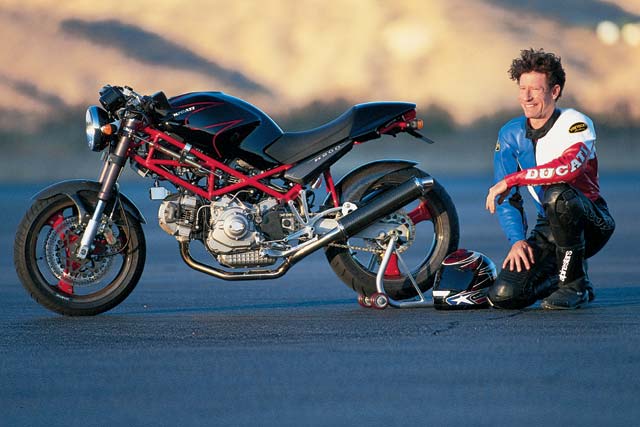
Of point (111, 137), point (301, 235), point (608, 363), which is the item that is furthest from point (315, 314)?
point (608, 363)

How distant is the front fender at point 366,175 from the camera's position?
31.9 ft

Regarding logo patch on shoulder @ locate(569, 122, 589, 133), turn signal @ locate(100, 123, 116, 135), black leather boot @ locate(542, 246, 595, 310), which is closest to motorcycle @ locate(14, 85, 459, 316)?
turn signal @ locate(100, 123, 116, 135)

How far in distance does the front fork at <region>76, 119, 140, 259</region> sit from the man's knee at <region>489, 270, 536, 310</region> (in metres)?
2.60

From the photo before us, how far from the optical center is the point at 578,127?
905cm

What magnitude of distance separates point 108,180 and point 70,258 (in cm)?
58

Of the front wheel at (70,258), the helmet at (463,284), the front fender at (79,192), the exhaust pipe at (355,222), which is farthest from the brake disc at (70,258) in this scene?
the helmet at (463,284)

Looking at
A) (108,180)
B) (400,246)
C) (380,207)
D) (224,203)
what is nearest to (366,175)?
(380,207)

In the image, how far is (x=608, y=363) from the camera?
23.0 feet

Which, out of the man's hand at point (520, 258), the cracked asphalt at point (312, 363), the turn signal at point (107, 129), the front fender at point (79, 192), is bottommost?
the cracked asphalt at point (312, 363)

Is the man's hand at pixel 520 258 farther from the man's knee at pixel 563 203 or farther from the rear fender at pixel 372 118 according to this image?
the rear fender at pixel 372 118

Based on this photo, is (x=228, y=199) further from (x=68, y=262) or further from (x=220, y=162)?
(x=68, y=262)

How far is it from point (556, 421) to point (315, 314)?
3.79 m

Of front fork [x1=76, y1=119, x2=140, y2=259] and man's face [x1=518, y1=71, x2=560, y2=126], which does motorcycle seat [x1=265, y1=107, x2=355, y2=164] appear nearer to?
front fork [x1=76, y1=119, x2=140, y2=259]

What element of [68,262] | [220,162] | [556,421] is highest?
[220,162]
